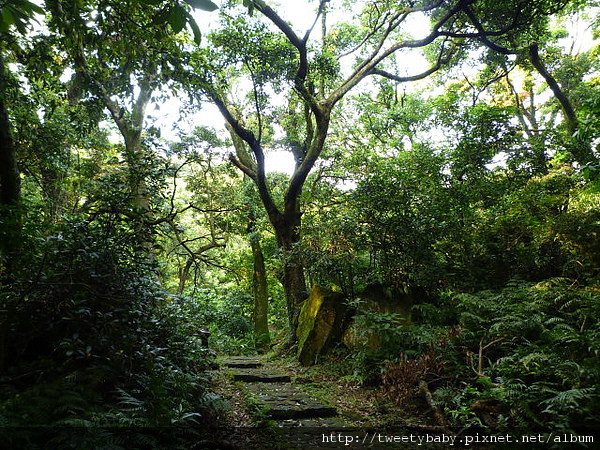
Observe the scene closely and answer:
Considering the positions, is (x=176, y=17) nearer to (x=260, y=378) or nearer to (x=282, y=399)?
(x=282, y=399)

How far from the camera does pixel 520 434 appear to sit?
3016mm

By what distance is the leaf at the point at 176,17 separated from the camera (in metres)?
1.47

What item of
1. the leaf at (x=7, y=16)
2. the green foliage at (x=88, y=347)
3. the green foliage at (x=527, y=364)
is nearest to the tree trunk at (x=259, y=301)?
the green foliage at (x=88, y=347)

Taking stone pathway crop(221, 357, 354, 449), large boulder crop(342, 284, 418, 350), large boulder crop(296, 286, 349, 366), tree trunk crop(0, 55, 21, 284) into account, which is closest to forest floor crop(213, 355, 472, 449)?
stone pathway crop(221, 357, 354, 449)

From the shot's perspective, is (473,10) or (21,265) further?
(473,10)

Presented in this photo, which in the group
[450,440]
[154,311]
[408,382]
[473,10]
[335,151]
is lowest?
[450,440]

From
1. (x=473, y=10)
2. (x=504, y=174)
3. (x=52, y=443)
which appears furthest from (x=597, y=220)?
(x=52, y=443)

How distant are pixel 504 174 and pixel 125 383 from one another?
937 centimetres

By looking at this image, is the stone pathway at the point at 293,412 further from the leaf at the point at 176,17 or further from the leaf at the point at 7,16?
the leaf at the point at 7,16

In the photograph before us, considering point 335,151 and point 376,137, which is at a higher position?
point 376,137

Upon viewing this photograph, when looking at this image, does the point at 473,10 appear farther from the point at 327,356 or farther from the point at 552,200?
the point at 327,356

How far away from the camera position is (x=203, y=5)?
4.38ft

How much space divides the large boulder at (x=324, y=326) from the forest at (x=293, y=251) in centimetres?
4

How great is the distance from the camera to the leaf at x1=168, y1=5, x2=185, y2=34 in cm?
147
